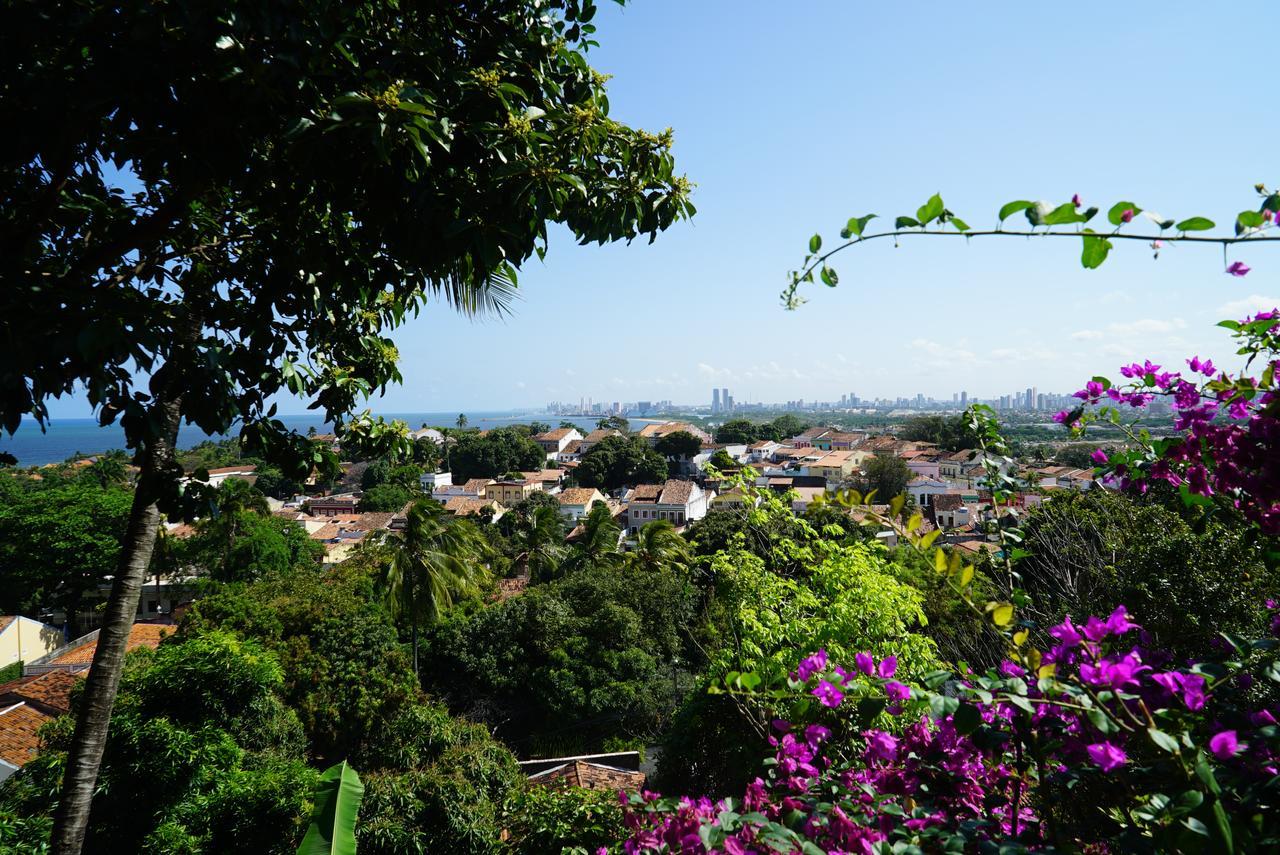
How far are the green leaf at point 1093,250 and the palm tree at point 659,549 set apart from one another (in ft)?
61.9

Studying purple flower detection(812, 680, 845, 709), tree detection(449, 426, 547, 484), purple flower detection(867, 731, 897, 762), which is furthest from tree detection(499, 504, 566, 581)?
tree detection(449, 426, 547, 484)

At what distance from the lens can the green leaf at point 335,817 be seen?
269 centimetres

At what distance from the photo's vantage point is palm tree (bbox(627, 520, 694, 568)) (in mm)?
19970

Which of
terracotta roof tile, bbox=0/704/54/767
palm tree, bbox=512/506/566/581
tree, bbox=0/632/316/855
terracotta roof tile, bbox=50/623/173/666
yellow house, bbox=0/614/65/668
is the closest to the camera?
tree, bbox=0/632/316/855

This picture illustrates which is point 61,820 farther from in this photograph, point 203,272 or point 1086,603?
point 1086,603

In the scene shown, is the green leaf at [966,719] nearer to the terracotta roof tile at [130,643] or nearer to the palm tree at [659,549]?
the palm tree at [659,549]

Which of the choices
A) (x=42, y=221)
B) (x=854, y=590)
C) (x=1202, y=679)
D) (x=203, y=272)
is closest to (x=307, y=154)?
(x=42, y=221)

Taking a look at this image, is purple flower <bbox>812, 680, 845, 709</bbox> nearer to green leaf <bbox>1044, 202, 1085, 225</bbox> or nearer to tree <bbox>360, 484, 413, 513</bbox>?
green leaf <bbox>1044, 202, 1085, 225</bbox>

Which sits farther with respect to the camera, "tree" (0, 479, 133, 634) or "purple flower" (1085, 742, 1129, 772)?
"tree" (0, 479, 133, 634)

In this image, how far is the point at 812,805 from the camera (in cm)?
136

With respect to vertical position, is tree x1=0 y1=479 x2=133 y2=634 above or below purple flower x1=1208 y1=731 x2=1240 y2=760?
below

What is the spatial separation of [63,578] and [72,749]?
27.1 m

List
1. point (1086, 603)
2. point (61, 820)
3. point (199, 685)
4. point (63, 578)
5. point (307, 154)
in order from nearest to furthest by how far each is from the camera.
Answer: point (307, 154) → point (61, 820) → point (1086, 603) → point (199, 685) → point (63, 578)

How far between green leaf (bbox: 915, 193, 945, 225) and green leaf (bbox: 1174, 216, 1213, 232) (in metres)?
0.36
